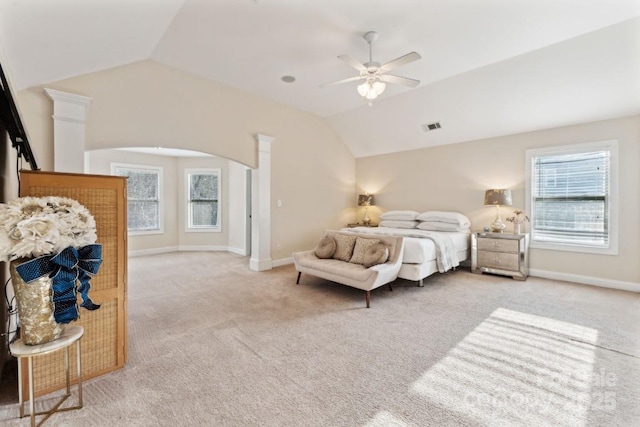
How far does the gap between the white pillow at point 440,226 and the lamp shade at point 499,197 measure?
609mm

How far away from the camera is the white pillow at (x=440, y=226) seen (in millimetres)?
5113

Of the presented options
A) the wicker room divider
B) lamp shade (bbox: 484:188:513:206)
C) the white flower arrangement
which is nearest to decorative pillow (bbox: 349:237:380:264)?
lamp shade (bbox: 484:188:513:206)

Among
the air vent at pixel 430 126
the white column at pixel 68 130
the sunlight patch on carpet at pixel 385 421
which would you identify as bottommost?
the sunlight patch on carpet at pixel 385 421

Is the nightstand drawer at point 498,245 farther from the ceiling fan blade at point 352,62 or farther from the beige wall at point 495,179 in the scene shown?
the ceiling fan blade at point 352,62

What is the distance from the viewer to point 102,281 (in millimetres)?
1991

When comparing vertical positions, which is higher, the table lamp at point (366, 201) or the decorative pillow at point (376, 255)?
the table lamp at point (366, 201)

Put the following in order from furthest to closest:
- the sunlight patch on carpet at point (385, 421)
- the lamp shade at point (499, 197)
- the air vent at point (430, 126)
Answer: the air vent at point (430, 126)
the lamp shade at point (499, 197)
the sunlight patch on carpet at point (385, 421)

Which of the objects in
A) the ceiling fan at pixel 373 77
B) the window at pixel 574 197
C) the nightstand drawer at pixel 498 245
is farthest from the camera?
the nightstand drawer at pixel 498 245

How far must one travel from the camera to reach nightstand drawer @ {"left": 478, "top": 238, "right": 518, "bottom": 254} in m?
4.57

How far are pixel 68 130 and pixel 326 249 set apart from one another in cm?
347

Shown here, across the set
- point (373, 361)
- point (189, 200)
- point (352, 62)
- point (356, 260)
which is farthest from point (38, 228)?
point (189, 200)

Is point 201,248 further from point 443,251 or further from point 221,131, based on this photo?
point 443,251

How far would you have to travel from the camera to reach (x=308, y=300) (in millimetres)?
3572

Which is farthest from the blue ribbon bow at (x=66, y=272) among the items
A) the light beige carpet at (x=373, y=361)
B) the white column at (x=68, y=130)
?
the white column at (x=68, y=130)
